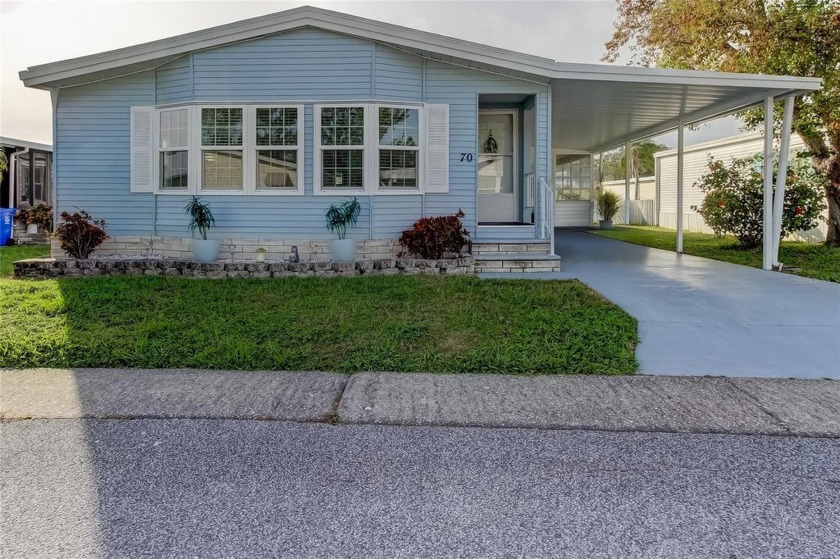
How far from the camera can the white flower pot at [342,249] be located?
8.87 meters

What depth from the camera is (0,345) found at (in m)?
5.08

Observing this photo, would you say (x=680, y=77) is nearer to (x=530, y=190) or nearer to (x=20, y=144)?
(x=530, y=190)

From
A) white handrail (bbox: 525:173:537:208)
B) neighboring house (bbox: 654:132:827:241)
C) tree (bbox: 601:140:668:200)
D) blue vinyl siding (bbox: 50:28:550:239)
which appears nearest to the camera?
blue vinyl siding (bbox: 50:28:550:239)

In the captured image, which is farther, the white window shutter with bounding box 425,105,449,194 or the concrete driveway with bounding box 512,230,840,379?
the white window shutter with bounding box 425,105,449,194

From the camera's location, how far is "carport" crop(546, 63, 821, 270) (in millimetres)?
8703

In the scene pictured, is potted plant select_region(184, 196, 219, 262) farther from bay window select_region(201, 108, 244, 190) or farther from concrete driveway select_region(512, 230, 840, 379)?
concrete driveway select_region(512, 230, 840, 379)

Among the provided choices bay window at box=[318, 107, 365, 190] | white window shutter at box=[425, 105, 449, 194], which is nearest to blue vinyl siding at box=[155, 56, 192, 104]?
bay window at box=[318, 107, 365, 190]

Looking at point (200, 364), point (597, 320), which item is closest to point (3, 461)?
point (200, 364)

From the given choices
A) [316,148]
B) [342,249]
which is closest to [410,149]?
[316,148]

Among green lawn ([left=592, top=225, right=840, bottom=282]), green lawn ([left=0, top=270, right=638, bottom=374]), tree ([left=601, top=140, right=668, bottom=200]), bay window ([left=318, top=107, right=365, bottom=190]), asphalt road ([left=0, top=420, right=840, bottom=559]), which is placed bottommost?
asphalt road ([left=0, top=420, right=840, bottom=559])

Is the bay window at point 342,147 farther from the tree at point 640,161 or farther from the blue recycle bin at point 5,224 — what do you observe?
the tree at point 640,161

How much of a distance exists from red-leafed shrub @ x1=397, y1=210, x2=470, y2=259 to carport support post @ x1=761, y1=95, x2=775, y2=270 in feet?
15.9

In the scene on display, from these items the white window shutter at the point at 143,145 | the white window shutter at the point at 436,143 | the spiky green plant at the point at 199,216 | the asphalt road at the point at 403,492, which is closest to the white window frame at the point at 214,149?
the spiky green plant at the point at 199,216

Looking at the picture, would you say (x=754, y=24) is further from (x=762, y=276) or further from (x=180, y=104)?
(x=180, y=104)
